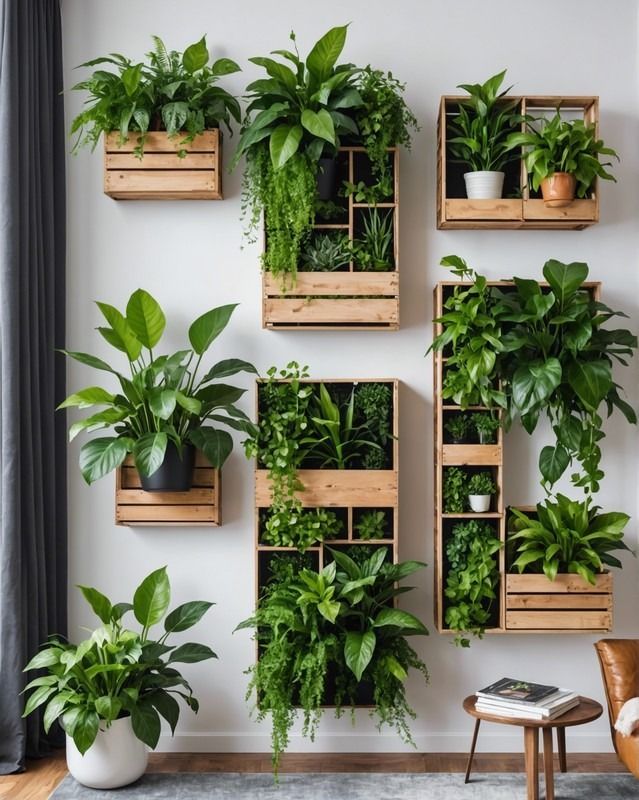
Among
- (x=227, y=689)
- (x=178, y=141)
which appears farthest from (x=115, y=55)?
(x=227, y=689)

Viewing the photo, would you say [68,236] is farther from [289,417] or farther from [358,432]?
[358,432]

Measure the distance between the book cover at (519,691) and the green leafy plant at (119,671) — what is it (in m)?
1.08

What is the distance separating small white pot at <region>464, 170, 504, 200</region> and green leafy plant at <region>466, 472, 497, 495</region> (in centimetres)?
112

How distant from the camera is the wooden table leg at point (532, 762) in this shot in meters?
3.14

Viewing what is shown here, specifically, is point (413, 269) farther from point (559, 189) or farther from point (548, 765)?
point (548, 765)

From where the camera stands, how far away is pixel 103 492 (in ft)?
12.7

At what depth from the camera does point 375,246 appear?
12.1ft

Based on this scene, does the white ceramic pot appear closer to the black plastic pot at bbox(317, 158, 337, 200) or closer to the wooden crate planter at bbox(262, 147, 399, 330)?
the wooden crate planter at bbox(262, 147, 399, 330)

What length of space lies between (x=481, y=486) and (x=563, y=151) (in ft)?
4.46

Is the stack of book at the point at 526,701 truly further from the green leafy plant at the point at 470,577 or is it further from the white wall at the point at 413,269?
the white wall at the point at 413,269

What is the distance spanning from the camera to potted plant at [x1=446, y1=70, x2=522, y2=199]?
3.57m

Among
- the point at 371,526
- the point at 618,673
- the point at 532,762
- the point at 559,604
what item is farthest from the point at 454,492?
the point at 532,762

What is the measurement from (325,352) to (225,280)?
524 millimetres

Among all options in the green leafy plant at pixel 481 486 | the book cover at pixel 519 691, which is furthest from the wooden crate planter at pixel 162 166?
the book cover at pixel 519 691
